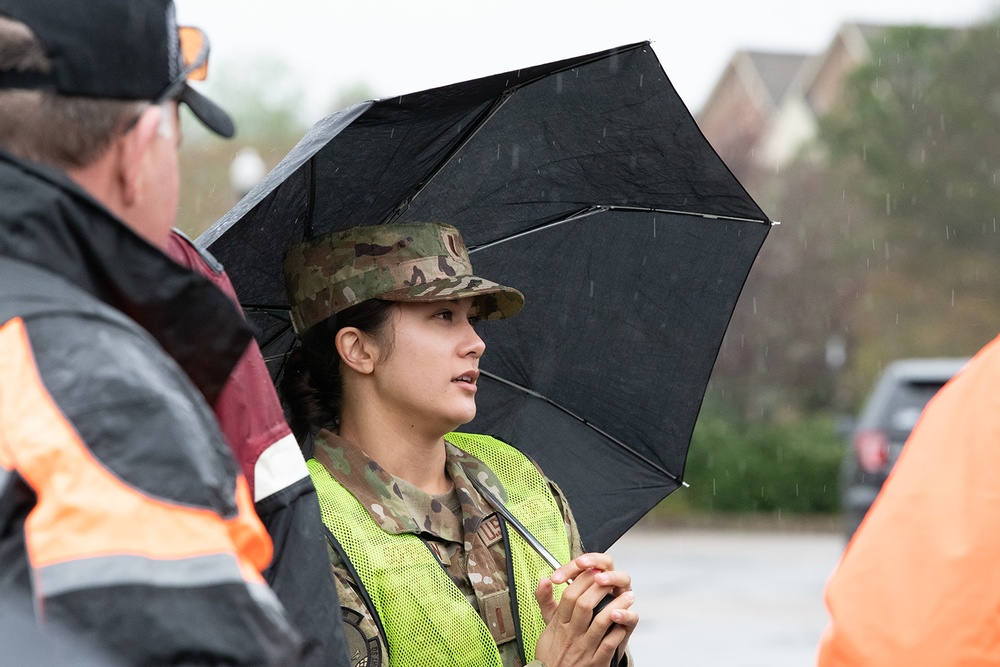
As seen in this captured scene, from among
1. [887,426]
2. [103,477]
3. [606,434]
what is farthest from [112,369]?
[887,426]

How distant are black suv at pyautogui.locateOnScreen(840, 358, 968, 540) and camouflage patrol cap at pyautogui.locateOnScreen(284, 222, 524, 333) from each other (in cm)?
813

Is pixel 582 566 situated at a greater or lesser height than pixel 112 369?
lesser

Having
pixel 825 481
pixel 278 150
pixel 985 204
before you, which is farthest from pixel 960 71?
pixel 278 150

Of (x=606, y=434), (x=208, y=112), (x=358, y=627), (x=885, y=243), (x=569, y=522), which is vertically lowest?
(x=885, y=243)

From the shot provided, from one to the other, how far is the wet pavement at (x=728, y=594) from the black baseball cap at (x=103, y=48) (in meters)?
8.69

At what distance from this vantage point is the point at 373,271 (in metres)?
3.20

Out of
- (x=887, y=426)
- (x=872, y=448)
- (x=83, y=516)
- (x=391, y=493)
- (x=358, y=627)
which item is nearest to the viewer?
(x=83, y=516)

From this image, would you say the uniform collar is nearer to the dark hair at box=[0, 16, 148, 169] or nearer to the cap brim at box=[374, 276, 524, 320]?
the cap brim at box=[374, 276, 524, 320]

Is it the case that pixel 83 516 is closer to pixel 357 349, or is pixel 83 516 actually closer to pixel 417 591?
pixel 417 591

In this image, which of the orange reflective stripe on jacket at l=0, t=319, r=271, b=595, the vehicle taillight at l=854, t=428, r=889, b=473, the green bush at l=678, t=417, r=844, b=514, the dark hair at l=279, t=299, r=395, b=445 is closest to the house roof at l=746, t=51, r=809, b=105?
the green bush at l=678, t=417, r=844, b=514

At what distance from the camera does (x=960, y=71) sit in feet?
86.7

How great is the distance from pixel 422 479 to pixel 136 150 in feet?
5.84

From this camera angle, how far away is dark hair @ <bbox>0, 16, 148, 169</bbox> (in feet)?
5.04

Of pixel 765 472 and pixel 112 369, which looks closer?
pixel 112 369
